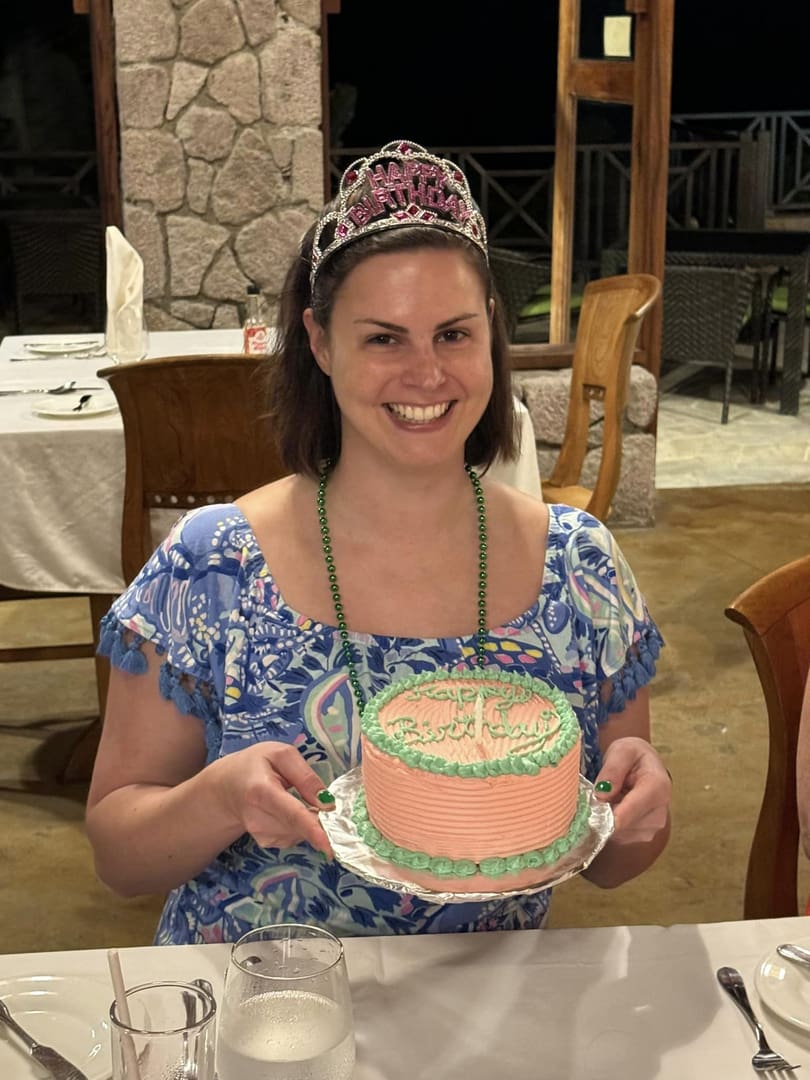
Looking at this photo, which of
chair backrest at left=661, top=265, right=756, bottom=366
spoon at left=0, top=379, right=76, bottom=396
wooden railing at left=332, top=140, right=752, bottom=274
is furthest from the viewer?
chair backrest at left=661, top=265, right=756, bottom=366

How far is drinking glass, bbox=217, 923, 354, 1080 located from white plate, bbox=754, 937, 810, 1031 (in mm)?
385

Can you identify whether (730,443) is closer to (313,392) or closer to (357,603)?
(313,392)

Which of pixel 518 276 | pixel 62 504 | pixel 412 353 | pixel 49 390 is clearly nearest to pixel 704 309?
pixel 518 276

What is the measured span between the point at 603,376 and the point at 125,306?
4.63 feet

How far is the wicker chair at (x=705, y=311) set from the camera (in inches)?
261

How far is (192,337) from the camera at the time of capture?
177 inches

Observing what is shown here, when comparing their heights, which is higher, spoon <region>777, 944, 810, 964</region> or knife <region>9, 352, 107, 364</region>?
knife <region>9, 352, 107, 364</region>

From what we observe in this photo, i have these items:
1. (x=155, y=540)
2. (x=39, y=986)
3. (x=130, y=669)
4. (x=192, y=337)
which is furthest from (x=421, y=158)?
(x=192, y=337)

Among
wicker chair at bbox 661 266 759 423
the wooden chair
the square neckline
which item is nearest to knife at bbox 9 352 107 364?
the wooden chair

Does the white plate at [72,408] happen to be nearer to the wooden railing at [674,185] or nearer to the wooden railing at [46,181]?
the wooden railing at [674,185]

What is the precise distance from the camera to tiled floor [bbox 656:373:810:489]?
6.06 m

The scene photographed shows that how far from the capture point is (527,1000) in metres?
1.14

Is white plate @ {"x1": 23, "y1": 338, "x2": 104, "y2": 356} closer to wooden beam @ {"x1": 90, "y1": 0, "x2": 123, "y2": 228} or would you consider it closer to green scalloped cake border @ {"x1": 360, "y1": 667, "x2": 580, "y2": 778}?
wooden beam @ {"x1": 90, "y1": 0, "x2": 123, "y2": 228}

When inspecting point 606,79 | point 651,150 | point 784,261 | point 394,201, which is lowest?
point 784,261
